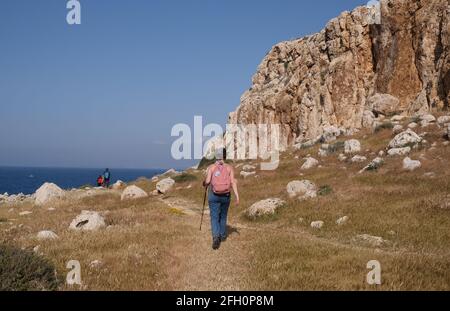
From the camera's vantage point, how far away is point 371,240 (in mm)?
12867

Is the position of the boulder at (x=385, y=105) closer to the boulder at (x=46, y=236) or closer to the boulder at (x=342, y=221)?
Result: the boulder at (x=342, y=221)

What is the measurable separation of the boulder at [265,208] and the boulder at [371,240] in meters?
5.52

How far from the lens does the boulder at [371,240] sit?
12.5m

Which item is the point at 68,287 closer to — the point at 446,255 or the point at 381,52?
the point at 446,255

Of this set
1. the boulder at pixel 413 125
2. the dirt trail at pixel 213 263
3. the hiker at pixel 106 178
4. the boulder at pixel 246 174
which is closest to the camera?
the dirt trail at pixel 213 263

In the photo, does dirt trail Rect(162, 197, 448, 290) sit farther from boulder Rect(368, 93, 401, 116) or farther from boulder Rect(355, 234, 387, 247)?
boulder Rect(368, 93, 401, 116)

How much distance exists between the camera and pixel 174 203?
26359 millimetres

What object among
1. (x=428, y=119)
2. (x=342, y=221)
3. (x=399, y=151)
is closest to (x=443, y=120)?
(x=428, y=119)

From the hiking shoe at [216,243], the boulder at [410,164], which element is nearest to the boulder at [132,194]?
the hiking shoe at [216,243]

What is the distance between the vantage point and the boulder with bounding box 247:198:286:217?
1856cm

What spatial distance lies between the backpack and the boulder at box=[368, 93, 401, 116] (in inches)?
1383

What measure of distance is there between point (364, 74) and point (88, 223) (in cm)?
4314

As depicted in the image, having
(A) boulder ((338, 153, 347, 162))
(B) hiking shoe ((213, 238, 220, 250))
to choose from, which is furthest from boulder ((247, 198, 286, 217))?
(A) boulder ((338, 153, 347, 162))
